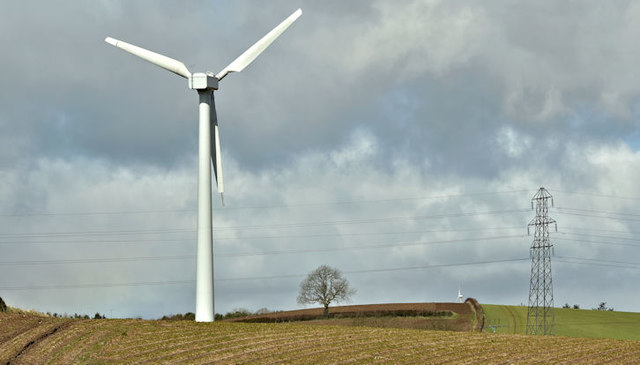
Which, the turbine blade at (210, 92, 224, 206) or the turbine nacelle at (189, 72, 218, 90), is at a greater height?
the turbine nacelle at (189, 72, 218, 90)

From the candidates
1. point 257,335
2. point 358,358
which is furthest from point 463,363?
point 257,335

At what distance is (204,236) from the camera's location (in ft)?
163

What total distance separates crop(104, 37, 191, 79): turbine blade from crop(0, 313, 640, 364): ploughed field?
16.2 m

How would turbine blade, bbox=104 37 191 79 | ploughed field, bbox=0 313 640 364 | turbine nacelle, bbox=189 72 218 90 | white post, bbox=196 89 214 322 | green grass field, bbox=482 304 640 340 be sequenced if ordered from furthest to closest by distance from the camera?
green grass field, bbox=482 304 640 340, turbine blade, bbox=104 37 191 79, turbine nacelle, bbox=189 72 218 90, white post, bbox=196 89 214 322, ploughed field, bbox=0 313 640 364

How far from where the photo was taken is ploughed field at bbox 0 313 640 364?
3972cm

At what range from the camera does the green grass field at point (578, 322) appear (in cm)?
8181

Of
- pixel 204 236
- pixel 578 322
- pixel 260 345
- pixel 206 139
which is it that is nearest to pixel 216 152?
pixel 206 139

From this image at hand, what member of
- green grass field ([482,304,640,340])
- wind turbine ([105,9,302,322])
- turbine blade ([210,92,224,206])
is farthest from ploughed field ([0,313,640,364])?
green grass field ([482,304,640,340])

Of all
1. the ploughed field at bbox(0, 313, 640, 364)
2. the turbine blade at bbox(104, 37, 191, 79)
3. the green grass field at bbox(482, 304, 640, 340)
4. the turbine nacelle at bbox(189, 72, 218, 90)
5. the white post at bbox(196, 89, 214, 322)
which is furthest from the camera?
the green grass field at bbox(482, 304, 640, 340)

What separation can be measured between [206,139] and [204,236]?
621cm

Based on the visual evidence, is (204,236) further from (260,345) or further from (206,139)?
(260,345)

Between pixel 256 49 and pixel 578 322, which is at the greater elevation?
pixel 256 49

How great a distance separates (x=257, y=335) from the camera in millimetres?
46781

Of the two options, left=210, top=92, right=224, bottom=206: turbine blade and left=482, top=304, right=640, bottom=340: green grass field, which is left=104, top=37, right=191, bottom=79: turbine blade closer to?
left=210, top=92, right=224, bottom=206: turbine blade
